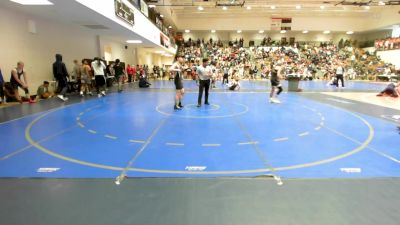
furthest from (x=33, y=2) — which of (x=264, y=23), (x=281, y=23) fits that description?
(x=281, y=23)

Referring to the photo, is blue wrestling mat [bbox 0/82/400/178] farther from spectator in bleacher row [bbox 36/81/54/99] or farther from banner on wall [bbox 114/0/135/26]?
banner on wall [bbox 114/0/135/26]

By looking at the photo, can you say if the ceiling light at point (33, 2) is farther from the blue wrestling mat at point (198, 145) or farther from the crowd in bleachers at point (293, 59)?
the crowd in bleachers at point (293, 59)

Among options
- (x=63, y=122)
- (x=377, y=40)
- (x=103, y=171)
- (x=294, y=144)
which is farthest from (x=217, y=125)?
(x=377, y=40)

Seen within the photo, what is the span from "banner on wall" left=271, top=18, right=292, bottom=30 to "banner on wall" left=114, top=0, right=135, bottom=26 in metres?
28.6

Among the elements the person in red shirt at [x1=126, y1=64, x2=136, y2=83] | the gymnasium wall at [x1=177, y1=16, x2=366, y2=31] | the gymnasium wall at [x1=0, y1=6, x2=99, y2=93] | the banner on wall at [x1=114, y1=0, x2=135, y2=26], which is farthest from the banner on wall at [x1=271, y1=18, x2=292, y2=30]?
the gymnasium wall at [x1=0, y1=6, x2=99, y2=93]

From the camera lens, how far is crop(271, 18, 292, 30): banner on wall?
38562 millimetres

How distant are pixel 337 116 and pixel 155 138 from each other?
5780mm

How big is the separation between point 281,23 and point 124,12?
30635 millimetres

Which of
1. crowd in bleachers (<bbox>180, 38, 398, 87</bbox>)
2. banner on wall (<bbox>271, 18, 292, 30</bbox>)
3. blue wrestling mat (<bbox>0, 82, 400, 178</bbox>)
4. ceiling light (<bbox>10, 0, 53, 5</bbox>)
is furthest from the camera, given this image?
banner on wall (<bbox>271, 18, 292, 30</bbox>)

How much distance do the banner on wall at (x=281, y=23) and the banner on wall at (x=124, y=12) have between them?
1126 inches

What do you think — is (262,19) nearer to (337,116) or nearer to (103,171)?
(337,116)

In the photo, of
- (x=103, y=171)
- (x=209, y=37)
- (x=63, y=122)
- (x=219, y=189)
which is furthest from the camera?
(x=209, y=37)

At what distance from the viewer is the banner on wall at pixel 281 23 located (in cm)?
3856

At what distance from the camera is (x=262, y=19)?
39.1m
